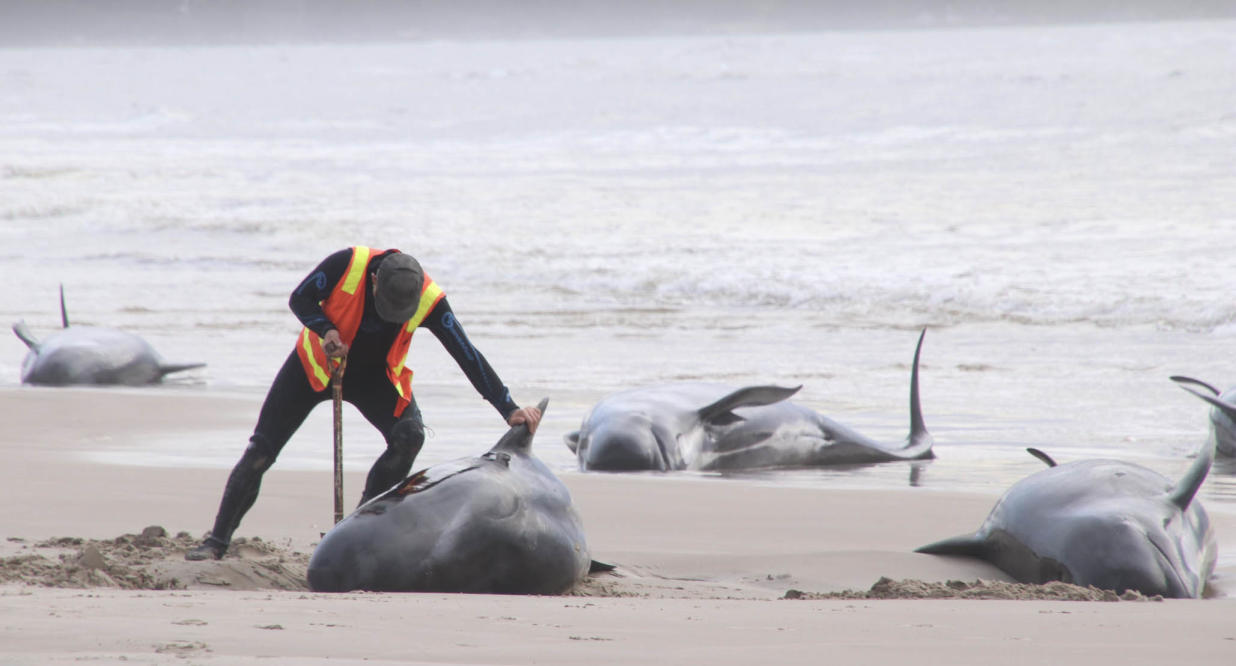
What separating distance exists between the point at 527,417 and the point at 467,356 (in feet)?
1.26

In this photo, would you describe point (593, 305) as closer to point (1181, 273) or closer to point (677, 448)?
point (1181, 273)

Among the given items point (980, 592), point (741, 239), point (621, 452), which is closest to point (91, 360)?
point (621, 452)

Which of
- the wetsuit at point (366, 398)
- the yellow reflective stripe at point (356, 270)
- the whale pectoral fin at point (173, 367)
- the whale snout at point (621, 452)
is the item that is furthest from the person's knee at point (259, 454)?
the whale pectoral fin at point (173, 367)

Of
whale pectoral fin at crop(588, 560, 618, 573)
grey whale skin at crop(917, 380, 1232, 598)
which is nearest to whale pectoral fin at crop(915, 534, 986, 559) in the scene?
grey whale skin at crop(917, 380, 1232, 598)

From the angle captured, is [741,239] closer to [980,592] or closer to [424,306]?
[424,306]

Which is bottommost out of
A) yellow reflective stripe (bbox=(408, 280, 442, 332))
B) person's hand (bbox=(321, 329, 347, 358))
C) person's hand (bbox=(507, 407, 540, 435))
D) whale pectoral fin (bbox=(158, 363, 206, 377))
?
whale pectoral fin (bbox=(158, 363, 206, 377))

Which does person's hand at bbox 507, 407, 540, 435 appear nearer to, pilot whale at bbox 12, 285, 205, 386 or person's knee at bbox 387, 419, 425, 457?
person's knee at bbox 387, 419, 425, 457

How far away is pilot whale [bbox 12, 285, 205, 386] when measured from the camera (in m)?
11.3

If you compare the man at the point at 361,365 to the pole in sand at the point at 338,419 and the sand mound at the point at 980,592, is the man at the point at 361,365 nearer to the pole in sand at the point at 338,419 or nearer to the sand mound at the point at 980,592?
the pole in sand at the point at 338,419

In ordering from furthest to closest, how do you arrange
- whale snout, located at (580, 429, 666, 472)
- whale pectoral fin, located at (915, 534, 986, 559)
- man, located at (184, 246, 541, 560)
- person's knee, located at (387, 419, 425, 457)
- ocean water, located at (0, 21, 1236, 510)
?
ocean water, located at (0, 21, 1236, 510) < whale snout, located at (580, 429, 666, 472) < whale pectoral fin, located at (915, 534, 986, 559) < person's knee, located at (387, 419, 425, 457) < man, located at (184, 246, 541, 560)

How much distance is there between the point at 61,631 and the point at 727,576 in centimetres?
282

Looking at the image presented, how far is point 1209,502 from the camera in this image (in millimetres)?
7273

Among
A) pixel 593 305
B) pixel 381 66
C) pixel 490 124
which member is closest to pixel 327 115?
pixel 490 124

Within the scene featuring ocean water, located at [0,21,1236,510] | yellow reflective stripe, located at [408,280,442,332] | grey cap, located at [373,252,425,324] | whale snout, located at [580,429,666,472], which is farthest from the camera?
ocean water, located at [0,21,1236,510]
